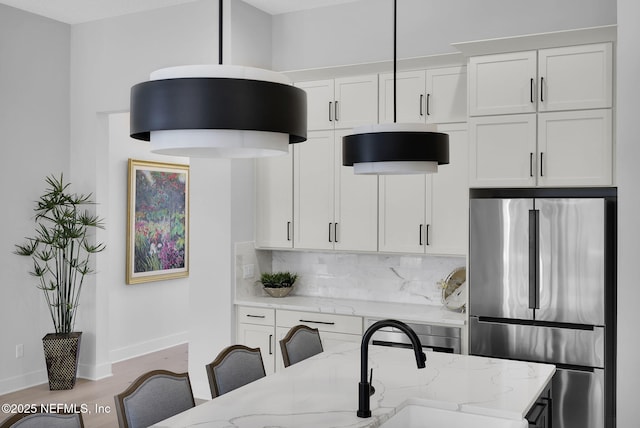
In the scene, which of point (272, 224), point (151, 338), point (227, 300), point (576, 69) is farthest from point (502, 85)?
point (151, 338)

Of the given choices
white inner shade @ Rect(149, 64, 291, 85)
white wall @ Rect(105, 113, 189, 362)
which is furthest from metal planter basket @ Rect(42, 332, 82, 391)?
white inner shade @ Rect(149, 64, 291, 85)

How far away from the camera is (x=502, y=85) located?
3938 millimetres

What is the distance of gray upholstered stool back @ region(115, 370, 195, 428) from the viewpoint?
2256mm

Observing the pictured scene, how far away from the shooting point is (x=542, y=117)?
3.85 metres

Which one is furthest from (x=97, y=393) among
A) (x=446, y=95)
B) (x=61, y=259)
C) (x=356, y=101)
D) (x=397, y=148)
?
(x=397, y=148)

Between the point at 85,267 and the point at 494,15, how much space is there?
3908 millimetres

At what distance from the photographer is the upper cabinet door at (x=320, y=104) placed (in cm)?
480

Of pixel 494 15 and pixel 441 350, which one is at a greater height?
pixel 494 15

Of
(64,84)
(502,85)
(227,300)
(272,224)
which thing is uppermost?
(64,84)

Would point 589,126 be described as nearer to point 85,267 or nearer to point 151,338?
point 85,267

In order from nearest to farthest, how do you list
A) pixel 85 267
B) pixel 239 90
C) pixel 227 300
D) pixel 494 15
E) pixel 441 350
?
pixel 239 90 < pixel 441 350 < pixel 494 15 < pixel 227 300 < pixel 85 267

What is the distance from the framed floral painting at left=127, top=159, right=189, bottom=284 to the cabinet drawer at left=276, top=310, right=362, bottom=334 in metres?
2.28

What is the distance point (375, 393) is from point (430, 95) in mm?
2522

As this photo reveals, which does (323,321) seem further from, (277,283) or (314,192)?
(314,192)
